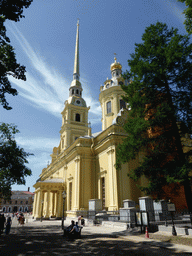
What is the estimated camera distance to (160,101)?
40.4ft

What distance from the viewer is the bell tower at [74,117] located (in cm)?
3755

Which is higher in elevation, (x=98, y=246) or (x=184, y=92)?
(x=184, y=92)

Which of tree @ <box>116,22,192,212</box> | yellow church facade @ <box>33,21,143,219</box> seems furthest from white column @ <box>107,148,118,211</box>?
tree @ <box>116,22,192,212</box>

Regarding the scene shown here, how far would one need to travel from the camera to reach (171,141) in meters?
11.9

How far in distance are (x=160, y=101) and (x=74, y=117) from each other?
2817 cm

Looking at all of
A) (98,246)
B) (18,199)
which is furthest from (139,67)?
(18,199)

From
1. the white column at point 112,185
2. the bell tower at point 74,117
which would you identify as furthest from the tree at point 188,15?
the bell tower at point 74,117

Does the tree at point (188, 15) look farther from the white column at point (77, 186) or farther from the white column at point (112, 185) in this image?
the white column at point (77, 186)

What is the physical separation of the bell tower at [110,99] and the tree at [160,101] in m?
16.0

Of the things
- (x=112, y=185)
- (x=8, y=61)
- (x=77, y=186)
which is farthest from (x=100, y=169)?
(x=8, y=61)

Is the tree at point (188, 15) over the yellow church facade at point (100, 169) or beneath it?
over

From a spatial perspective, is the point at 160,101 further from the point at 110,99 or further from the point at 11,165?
the point at 110,99

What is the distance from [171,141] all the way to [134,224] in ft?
21.5

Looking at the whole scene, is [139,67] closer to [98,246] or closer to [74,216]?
[98,246]
